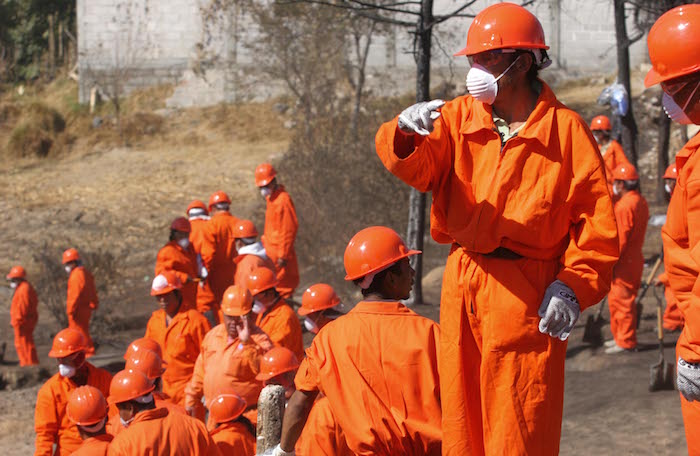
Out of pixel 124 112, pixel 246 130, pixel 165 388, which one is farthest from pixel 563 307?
pixel 124 112

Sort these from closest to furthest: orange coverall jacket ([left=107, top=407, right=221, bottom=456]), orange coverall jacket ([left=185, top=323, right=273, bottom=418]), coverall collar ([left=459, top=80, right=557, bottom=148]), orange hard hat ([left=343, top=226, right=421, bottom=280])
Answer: coverall collar ([left=459, top=80, right=557, bottom=148]) < orange hard hat ([left=343, top=226, right=421, bottom=280]) < orange coverall jacket ([left=107, top=407, right=221, bottom=456]) < orange coverall jacket ([left=185, top=323, right=273, bottom=418])

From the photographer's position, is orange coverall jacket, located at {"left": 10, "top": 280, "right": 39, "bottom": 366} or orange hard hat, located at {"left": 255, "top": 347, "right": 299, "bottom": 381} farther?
orange coverall jacket, located at {"left": 10, "top": 280, "right": 39, "bottom": 366}

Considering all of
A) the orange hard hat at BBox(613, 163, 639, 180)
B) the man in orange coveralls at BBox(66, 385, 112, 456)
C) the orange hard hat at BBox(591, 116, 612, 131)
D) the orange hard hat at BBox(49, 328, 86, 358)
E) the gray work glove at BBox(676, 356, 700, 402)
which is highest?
the orange hard hat at BBox(591, 116, 612, 131)

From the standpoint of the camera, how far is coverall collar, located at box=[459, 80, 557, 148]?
3.80 meters

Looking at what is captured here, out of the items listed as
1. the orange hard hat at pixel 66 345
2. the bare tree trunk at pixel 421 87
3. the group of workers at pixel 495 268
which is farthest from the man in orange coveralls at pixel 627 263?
the group of workers at pixel 495 268

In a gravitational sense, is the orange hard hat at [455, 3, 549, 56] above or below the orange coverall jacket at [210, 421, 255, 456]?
above

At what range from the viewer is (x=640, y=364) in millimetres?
9266

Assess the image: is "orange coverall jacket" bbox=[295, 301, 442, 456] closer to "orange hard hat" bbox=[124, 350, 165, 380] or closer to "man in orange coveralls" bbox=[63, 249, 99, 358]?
"orange hard hat" bbox=[124, 350, 165, 380]

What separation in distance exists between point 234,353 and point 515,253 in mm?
3536

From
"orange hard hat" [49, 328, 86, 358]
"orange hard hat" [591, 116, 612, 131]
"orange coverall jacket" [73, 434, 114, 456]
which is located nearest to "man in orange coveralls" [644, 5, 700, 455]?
"orange coverall jacket" [73, 434, 114, 456]

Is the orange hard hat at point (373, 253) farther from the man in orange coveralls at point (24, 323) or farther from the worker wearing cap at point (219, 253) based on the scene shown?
the man in orange coveralls at point (24, 323)

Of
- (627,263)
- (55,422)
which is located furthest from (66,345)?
(627,263)

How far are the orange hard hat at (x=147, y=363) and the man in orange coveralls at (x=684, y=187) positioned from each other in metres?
4.16

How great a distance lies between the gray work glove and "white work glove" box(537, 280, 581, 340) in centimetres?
41
